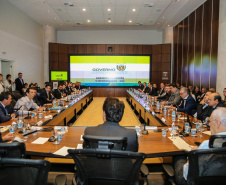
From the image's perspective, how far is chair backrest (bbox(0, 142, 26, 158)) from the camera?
3.85 feet

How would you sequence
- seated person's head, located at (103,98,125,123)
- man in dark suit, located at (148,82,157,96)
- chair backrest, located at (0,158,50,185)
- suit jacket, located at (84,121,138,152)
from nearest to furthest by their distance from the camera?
chair backrest, located at (0,158,50,185) → suit jacket, located at (84,121,138,152) → seated person's head, located at (103,98,125,123) → man in dark suit, located at (148,82,157,96)

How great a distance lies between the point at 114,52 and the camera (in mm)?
13492

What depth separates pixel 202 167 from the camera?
1.39 metres

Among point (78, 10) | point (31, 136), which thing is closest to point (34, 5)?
point (78, 10)

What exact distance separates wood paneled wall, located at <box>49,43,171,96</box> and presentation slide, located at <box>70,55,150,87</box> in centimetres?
36

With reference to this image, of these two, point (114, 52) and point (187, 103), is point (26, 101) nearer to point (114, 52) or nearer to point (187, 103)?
point (187, 103)

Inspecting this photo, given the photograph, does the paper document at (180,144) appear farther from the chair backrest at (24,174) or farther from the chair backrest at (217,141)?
the chair backrest at (24,174)

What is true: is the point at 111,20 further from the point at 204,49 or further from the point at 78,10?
the point at 204,49

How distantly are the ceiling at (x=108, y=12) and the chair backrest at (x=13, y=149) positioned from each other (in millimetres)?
7972

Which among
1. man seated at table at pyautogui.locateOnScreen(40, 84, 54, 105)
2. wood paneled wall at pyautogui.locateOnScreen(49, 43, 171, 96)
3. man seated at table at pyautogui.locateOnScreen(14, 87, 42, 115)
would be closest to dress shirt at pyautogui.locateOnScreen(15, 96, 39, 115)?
man seated at table at pyautogui.locateOnScreen(14, 87, 42, 115)

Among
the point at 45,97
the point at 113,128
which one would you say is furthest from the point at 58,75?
the point at 113,128

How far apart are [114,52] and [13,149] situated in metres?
12.6

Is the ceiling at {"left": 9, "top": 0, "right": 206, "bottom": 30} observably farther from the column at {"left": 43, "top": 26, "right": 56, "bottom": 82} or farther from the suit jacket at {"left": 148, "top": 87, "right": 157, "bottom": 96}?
the suit jacket at {"left": 148, "top": 87, "right": 157, "bottom": 96}

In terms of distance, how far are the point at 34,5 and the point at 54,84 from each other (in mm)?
4844
